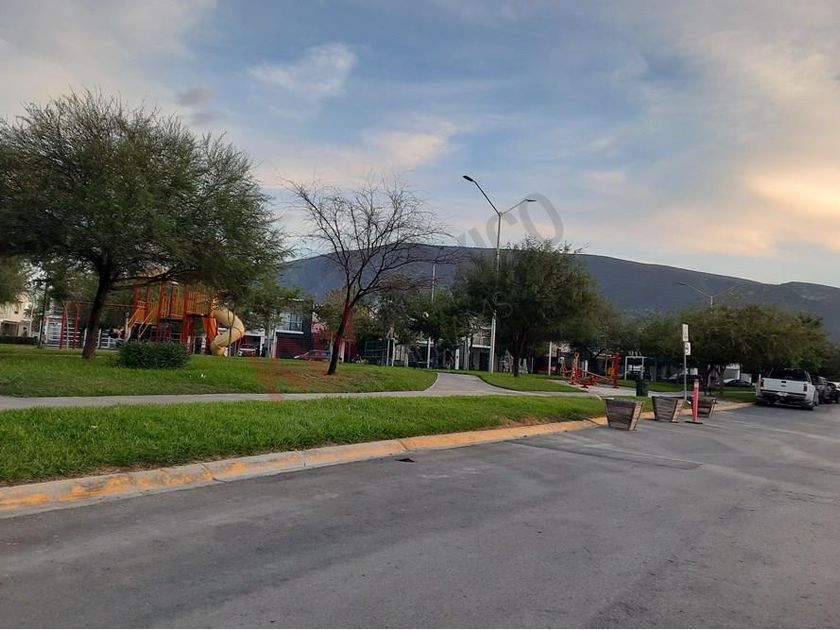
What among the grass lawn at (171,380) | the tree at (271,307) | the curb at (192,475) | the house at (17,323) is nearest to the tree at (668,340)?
the grass lawn at (171,380)

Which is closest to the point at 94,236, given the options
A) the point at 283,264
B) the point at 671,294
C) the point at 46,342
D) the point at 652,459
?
the point at 283,264

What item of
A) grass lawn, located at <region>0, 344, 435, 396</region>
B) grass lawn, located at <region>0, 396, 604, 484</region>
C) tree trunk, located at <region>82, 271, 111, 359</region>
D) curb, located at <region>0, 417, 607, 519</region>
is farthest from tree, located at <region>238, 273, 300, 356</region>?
curb, located at <region>0, 417, 607, 519</region>

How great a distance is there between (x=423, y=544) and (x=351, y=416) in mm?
6296

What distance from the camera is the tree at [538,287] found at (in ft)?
109

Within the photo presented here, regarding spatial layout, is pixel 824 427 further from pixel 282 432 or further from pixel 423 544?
pixel 423 544

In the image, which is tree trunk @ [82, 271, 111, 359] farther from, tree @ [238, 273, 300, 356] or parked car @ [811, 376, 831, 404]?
parked car @ [811, 376, 831, 404]

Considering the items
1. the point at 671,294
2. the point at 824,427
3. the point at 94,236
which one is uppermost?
the point at 671,294

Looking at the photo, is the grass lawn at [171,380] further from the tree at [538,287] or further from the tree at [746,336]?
the tree at [746,336]

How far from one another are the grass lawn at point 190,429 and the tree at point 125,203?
8.58m

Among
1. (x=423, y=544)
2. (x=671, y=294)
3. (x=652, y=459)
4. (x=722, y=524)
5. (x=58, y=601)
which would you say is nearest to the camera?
(x=58, y=601)

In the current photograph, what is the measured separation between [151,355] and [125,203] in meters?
4.00

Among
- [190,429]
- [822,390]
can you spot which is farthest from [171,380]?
[822,390]

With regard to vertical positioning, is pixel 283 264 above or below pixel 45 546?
above

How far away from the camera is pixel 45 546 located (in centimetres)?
532
